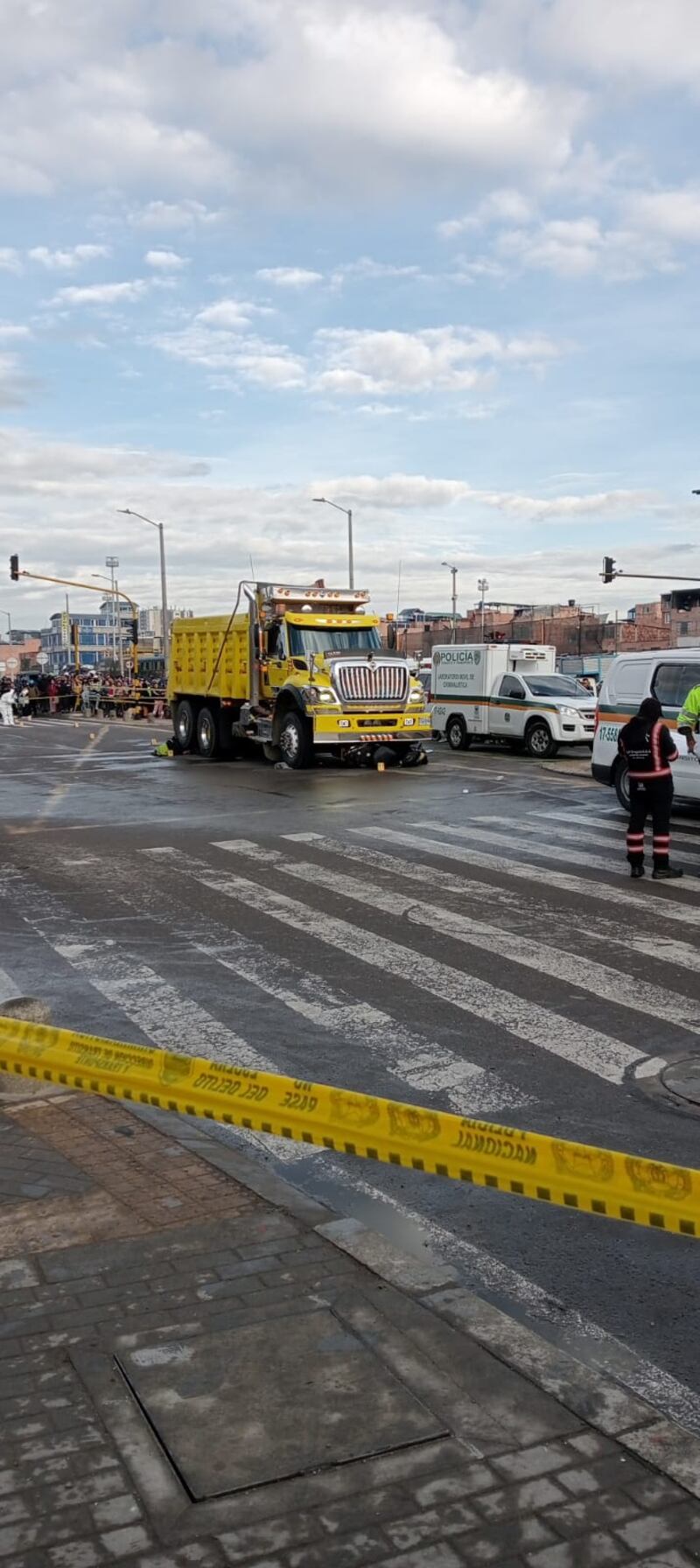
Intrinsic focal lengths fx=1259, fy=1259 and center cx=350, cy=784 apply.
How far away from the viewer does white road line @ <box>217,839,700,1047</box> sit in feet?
24.3

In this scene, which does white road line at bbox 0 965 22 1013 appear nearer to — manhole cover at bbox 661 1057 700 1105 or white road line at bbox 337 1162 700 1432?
white road line at bbox 337 1162 700 1432

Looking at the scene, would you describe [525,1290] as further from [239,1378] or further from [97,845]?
[97,845]

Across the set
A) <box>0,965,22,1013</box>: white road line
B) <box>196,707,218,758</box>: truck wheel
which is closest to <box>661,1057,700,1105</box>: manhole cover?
<box>0,965,22,1013</box>: white road line

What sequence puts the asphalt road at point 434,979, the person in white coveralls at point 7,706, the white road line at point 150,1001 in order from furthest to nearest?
the person in white coveralls at point 7,706, the white road line at point 150,1001, the asphalt road at point 434,979

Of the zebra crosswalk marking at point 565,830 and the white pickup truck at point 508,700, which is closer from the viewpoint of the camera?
the zebra crosswalk marking at point 565,830

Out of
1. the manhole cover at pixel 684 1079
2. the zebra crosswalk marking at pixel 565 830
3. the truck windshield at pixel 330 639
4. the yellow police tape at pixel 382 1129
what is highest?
the truck windshield at pixel 330 639

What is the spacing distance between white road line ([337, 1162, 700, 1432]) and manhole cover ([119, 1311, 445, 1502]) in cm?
65

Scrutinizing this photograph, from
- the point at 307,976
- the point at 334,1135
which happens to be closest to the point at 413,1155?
the point at 334,1135

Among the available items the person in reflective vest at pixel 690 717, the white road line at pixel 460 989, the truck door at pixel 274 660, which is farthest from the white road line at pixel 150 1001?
the truck door at pixel 274 660

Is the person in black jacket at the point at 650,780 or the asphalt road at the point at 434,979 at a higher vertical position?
the person in black jacket at the point at 650,780

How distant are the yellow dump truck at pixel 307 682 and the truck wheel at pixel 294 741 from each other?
2 cm

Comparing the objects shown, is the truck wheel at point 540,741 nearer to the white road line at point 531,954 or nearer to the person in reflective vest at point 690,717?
the person in reflective vest at point 690,717

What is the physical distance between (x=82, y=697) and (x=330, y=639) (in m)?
40.1

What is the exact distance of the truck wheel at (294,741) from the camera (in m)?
22.3
